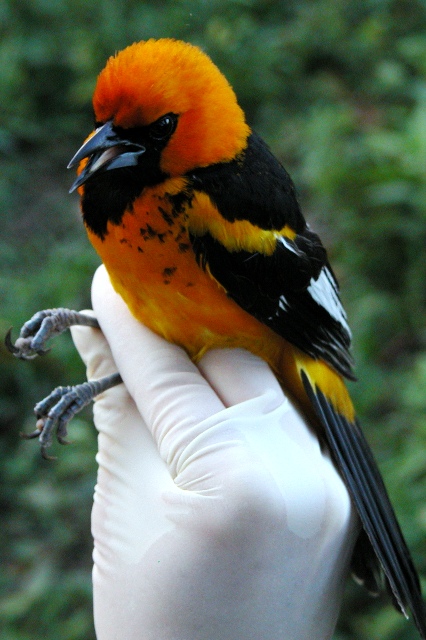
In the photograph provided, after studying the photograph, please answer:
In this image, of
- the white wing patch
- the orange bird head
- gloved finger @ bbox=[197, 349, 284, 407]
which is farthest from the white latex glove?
the orange bird head

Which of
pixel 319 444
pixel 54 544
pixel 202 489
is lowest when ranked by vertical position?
pixel 54 544

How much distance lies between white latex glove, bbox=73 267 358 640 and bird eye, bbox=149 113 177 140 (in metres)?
0.61

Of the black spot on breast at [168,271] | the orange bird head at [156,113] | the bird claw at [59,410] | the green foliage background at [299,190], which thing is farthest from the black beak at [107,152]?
the green foliage background at [299,190]

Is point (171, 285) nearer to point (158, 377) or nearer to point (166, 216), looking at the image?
point (166, 216)

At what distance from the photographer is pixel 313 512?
1.83 meters

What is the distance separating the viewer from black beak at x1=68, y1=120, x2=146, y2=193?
167 cm

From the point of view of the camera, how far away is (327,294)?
219 cm

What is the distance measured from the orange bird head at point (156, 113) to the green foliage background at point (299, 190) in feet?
5.28

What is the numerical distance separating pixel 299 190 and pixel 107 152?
3159mm

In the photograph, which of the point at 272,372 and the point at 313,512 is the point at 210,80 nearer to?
the point at 272,372

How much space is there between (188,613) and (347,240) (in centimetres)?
274

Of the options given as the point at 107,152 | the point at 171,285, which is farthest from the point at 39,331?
the point at 107,152

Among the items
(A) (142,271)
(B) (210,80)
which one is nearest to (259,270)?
(A) (142,271)

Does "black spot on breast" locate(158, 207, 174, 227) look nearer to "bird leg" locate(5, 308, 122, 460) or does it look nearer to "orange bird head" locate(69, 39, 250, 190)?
"orange bird head" locate(69, 39, 250, 190)
